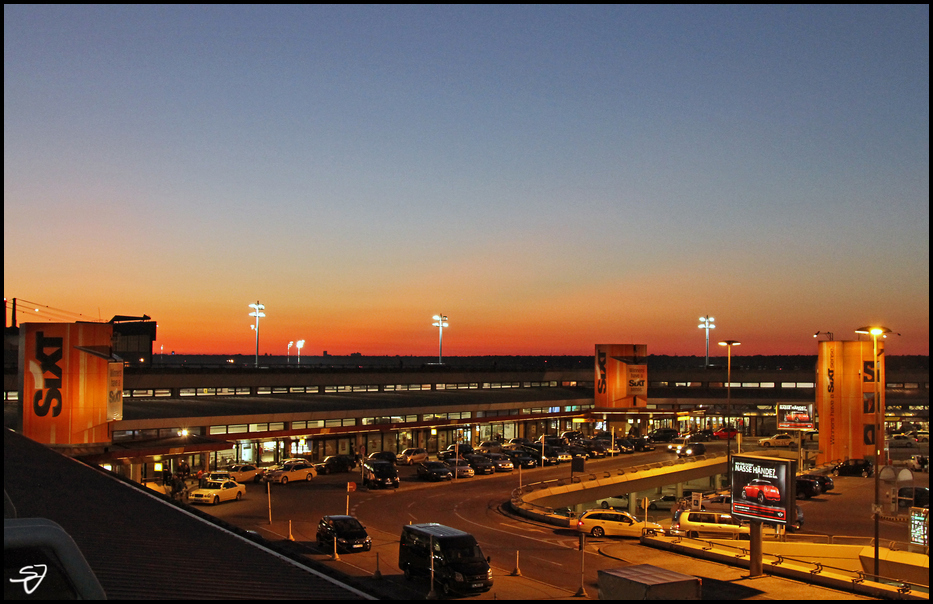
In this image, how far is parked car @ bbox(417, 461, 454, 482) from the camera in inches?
1746

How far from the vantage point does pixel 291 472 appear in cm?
4241

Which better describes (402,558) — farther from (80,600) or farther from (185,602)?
(80,600)

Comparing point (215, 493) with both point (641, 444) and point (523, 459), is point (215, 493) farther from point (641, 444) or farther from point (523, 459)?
point (641, 444)

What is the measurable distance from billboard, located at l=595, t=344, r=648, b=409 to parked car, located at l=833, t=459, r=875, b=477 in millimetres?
18773

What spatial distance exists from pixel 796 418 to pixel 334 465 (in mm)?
32367

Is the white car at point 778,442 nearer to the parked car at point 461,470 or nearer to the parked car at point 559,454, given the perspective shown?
the parked car at point 559,454

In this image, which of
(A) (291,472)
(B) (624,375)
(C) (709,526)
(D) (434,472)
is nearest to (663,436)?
(B) (624,375)

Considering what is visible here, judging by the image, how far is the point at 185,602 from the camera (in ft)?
26.3

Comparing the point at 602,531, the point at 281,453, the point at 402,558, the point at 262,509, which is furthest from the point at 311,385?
the point at 402,558

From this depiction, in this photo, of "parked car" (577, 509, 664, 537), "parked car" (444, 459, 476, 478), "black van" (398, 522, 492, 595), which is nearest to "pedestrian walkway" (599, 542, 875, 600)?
"parked car" (577, 509, 664, 537)

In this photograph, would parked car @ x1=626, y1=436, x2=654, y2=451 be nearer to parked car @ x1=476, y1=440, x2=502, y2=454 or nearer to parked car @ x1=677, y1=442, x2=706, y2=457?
parked car @ x1=677, y1=442, x2=706, y2=457

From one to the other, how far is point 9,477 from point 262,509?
20032 millimetres

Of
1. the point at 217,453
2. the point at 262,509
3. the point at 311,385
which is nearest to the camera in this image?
the point at 262,509

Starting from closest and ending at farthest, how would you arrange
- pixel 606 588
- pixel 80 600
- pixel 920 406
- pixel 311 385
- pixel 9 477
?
1. pixel 80 600
2. pixel 9 477
3. pixel 606 588
4. pixel 311 385
5. pixel 920 406
